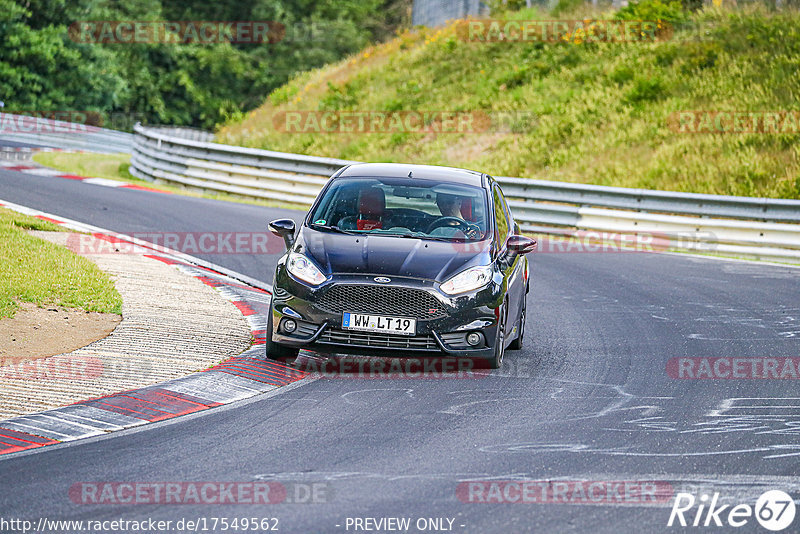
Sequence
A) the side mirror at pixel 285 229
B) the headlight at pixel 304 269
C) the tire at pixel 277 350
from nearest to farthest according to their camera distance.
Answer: the headlight at pixel 304 269
the tire at pixel 277 350
the side mirror at pixel 285 229

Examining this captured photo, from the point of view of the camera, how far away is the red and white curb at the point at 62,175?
23.9m

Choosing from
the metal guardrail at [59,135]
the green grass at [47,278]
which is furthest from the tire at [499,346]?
the metal guardrail at [59,135]

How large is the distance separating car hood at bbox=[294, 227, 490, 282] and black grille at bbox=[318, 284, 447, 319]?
0.17 meters

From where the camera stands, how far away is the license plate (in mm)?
8969

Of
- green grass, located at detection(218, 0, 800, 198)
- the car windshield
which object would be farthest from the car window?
green grass, located at detection(218, 0, 800, 198)

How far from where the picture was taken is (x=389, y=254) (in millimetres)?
9414

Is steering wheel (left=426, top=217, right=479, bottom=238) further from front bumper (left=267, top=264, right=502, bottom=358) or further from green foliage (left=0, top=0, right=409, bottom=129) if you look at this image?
green foliage (left=0, top=0, right=409, bottom=129)

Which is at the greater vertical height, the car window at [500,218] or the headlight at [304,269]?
the car window at [500,218]

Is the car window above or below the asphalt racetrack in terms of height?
above

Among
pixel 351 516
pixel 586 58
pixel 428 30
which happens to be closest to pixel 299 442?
pixel 351 516

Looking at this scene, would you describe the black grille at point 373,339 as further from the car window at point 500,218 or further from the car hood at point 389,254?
the car window at point 500,218

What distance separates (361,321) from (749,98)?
21.5 m

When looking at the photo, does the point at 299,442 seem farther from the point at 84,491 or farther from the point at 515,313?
the point at 515,313

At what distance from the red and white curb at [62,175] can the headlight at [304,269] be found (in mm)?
14532
